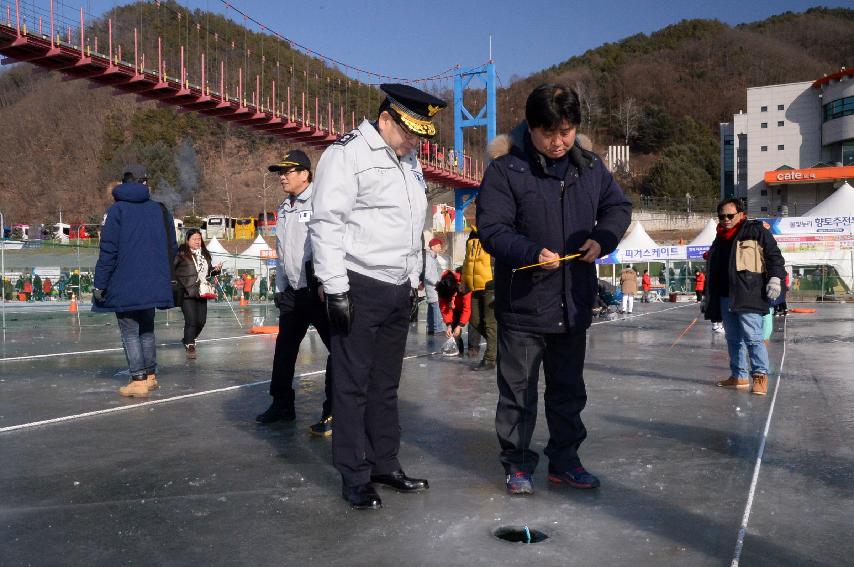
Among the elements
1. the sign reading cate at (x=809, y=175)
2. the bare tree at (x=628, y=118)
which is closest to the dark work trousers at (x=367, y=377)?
the sign reading cate at (x=809, y=175)

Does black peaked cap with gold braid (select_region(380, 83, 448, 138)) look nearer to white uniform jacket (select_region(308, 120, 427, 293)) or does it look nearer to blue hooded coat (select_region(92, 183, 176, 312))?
white uniform jacket (select_region(308, 120, 427, 293))

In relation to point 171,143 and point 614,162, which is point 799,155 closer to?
point 614,162

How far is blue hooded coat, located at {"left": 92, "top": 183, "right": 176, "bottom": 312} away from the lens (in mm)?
5410

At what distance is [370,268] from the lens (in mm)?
3104

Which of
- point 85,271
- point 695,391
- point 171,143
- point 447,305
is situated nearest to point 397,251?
point 695,391

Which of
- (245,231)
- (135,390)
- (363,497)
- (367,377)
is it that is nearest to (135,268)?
(135,390)

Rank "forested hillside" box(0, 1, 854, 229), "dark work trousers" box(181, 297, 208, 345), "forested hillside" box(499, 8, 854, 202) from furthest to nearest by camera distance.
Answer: "forested hillside" box(499, 8, 854, 202) < "forested hillside" box(0, 1, 854, 229) < "dark work trousers" box(181, 297, 208, 345)

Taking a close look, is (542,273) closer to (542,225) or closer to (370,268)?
(542,225)

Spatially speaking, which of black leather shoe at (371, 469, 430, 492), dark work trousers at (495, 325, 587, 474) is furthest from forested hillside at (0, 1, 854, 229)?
black leather shoe at (371, 469, 430, 492)

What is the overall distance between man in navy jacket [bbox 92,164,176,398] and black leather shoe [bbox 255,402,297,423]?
4.62 feet

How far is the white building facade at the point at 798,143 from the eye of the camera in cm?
6009

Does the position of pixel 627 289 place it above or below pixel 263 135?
below

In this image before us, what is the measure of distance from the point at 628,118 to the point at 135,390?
324 feet

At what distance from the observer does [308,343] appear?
32.3 ft
